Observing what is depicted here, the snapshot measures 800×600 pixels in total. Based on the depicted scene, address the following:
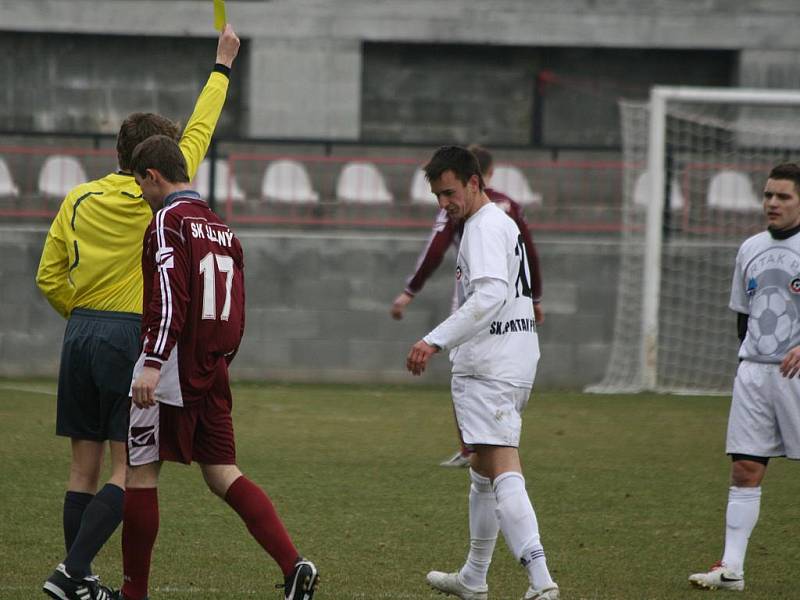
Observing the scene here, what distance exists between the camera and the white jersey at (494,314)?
517cm

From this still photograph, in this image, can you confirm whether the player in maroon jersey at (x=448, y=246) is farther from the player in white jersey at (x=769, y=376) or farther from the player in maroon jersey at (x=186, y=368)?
the player in maroon jersey at (x=186, y=368)

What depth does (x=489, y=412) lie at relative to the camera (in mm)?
5285

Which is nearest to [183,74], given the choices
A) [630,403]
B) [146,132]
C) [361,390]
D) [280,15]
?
[280,15]

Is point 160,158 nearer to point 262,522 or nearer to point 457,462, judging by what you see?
point 262,522

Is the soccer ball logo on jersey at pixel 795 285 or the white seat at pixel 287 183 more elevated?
the white seat at pixel 287 183

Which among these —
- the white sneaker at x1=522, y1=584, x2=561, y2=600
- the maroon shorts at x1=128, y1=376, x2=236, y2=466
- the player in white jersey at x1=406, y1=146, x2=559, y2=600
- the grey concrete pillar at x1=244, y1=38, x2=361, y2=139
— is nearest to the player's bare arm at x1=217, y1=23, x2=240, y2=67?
the player in white jersey at x1=406, y1=146, x2=559, y2=600

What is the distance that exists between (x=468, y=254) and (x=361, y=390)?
7.80 metres

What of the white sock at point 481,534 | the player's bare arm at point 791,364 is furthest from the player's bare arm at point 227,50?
the player's bare arm at point 791,364

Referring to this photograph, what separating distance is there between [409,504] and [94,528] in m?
2.61

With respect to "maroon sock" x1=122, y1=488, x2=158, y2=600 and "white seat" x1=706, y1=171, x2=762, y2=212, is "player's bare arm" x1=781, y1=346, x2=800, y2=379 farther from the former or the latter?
"white seat" x1=706, y1=171, x2=762, y2=212

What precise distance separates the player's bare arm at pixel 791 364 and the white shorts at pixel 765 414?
11 centimetres

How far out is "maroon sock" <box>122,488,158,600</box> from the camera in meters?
5.02

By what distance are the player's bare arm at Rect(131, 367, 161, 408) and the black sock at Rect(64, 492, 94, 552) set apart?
86 centimetres

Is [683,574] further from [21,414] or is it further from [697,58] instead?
[697,58]
